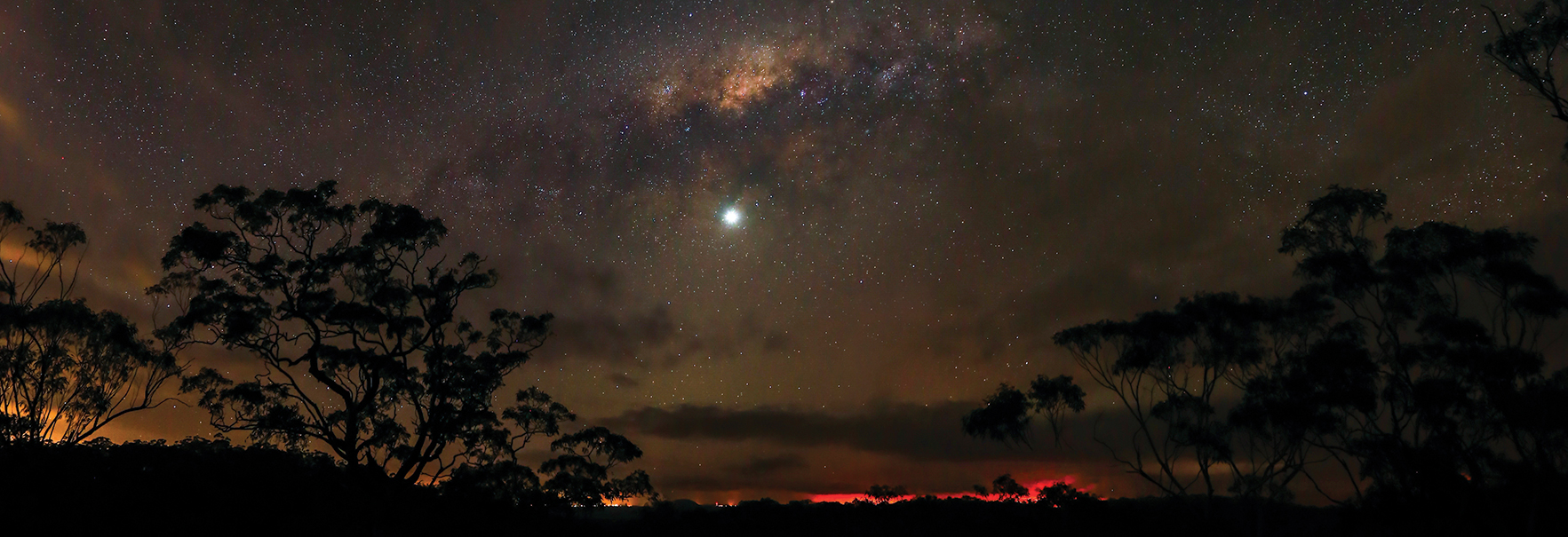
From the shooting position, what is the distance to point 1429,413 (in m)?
37.1

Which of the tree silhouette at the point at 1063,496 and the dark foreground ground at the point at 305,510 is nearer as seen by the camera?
→ the dark foreground ground at the point at 305,510

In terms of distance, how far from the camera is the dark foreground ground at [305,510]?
28.7 metres

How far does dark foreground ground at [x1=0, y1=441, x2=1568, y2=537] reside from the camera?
2866cm

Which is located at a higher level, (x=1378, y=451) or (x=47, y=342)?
(x=47, y=342)

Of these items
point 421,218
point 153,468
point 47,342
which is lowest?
point 153,468

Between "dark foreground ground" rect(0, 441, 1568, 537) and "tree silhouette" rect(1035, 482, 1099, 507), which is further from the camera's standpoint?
"tree silhouette" rect(1035, 482, 1099, 507)

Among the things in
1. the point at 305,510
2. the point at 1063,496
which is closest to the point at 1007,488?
the point at 1063,496

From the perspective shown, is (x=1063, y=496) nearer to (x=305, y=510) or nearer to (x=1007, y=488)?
(x=1007, y=488)

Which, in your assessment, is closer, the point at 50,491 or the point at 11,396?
the point at 50,491

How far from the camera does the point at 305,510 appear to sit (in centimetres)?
3369

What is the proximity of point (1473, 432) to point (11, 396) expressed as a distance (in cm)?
7183

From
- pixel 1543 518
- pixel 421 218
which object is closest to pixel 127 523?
pixel 421 218

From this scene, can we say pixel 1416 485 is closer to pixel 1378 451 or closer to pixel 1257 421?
pixel 1378 451

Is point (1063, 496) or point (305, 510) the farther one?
point (1063, 496)
